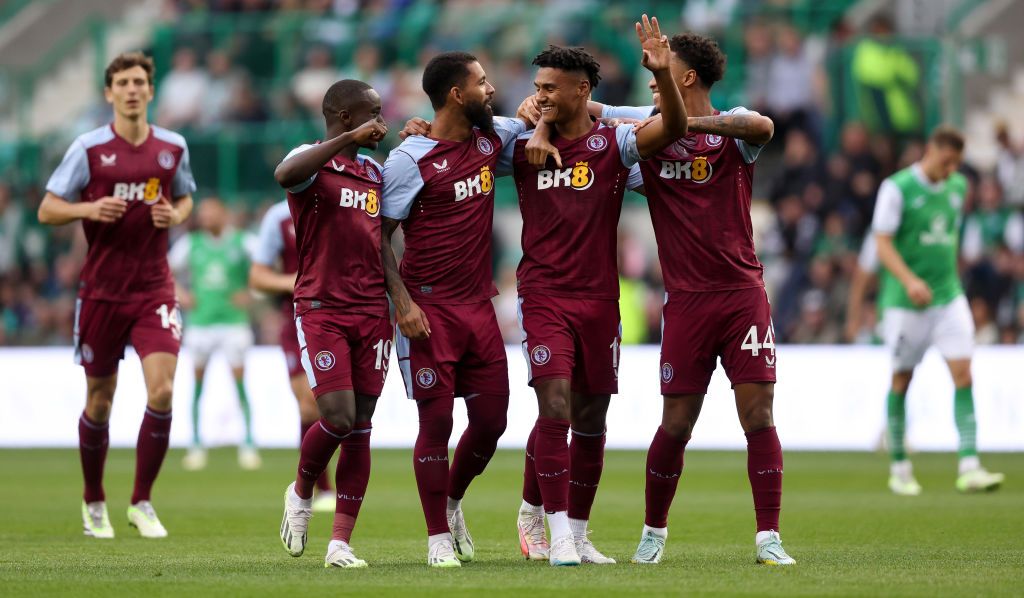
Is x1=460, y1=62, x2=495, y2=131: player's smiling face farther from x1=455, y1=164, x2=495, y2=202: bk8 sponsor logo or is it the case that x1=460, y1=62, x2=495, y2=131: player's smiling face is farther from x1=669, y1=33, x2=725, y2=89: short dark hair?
x1=669, y1=33, x2=725, y2=89: short dark hair

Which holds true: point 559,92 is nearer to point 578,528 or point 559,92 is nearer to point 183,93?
point 578,528

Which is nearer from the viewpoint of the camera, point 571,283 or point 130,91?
point 571,283

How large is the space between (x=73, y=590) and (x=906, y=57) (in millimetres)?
16315

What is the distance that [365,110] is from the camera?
27.0 feet

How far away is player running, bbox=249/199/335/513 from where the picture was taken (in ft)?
38.8

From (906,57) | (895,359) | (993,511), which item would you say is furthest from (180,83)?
(993,511)

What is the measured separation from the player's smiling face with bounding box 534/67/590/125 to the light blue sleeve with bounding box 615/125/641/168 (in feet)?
0.83

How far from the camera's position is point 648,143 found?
26.0 ft

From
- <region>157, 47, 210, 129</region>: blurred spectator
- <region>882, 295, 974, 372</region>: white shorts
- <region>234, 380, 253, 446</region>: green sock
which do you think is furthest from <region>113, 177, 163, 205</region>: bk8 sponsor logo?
<region>157, 47, 210, 129</region>: blurred spectator

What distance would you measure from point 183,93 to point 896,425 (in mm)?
14471

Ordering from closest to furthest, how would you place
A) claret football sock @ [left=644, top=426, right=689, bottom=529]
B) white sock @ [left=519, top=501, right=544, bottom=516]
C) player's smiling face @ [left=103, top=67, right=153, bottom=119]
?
1. claret football sock @ [left=644, top=426, right=689, bottom=529]
2. white sock @ [left=519, top=501, right=544, bottom=516]
3. player's smiling face @ [left=103, top=67, right=153, bottom=119]

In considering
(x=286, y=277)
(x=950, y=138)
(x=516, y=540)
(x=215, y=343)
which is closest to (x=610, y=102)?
(x=215, y=343)

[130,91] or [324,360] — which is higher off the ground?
[130,91]

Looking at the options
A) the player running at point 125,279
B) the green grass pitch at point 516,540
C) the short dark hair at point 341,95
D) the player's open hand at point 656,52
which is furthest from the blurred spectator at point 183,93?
the player's open hand at point 656,52
